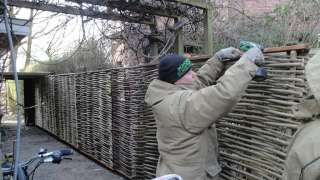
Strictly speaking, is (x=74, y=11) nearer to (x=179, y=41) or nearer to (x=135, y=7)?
(x=135, y=7)

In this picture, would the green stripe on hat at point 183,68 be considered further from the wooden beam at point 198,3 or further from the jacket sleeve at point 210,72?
the wooden beam at point 198,3

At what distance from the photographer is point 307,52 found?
3168 millimetres

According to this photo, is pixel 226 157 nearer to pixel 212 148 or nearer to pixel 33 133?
pixel 212 148

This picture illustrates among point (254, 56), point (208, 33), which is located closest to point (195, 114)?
point (254, 56)

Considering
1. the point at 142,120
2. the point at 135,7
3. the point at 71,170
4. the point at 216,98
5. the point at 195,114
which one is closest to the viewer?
the point at 216,98

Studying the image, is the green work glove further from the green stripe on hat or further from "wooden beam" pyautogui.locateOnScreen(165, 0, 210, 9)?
"wooden beam" pyautogui.locateOnScreen(165, 0, 210, 9)

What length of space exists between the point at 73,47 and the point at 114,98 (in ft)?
23.8

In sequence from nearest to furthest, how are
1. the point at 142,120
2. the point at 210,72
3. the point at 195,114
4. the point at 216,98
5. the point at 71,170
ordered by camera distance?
the point at 216,98, the point at 195,114, the point at 210,72, the point at 142,120, the point at 71,170

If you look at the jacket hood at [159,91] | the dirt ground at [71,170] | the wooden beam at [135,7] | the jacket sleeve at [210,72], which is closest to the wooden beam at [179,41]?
the wooden beam at [135,7]

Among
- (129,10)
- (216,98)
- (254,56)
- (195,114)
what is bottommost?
(195,114)

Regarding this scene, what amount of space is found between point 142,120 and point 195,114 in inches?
114

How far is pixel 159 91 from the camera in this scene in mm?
3438

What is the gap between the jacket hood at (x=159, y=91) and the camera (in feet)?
11.1

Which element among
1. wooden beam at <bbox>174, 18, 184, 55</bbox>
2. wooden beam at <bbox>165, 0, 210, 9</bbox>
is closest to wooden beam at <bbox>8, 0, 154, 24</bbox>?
wooden beam at <bbox>174, 18, 184, 55</bbox>
